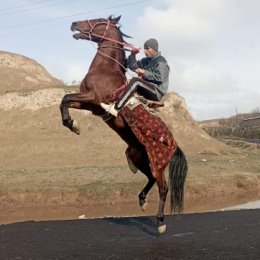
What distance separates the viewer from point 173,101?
158 ft

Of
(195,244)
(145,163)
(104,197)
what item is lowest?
(104,197)

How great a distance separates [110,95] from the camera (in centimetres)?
809

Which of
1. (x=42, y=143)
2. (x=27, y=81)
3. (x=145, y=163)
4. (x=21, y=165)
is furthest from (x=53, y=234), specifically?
(x=27, y=81)

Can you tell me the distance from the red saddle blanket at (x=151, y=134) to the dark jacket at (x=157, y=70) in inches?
18.6

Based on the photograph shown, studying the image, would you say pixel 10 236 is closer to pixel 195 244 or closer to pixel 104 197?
pixel 195 244

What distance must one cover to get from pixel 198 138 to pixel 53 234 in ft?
120

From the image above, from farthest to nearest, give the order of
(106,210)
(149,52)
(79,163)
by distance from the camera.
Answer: (79,163) → (106,210) → (149,52)

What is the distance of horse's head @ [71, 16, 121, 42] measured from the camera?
28.7ft

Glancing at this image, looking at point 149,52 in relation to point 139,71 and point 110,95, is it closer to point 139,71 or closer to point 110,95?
point 139,71

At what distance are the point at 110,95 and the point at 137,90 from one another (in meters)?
0.51

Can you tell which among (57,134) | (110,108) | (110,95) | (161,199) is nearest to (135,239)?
(161,199)

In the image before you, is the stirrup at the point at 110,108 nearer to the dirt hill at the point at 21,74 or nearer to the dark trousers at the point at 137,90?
the dark trousers at the point at 137,90

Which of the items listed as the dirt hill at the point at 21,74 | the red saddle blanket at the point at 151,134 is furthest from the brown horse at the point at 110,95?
the dirt hill at the point at 21,74

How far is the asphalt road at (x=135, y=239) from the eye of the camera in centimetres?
689
